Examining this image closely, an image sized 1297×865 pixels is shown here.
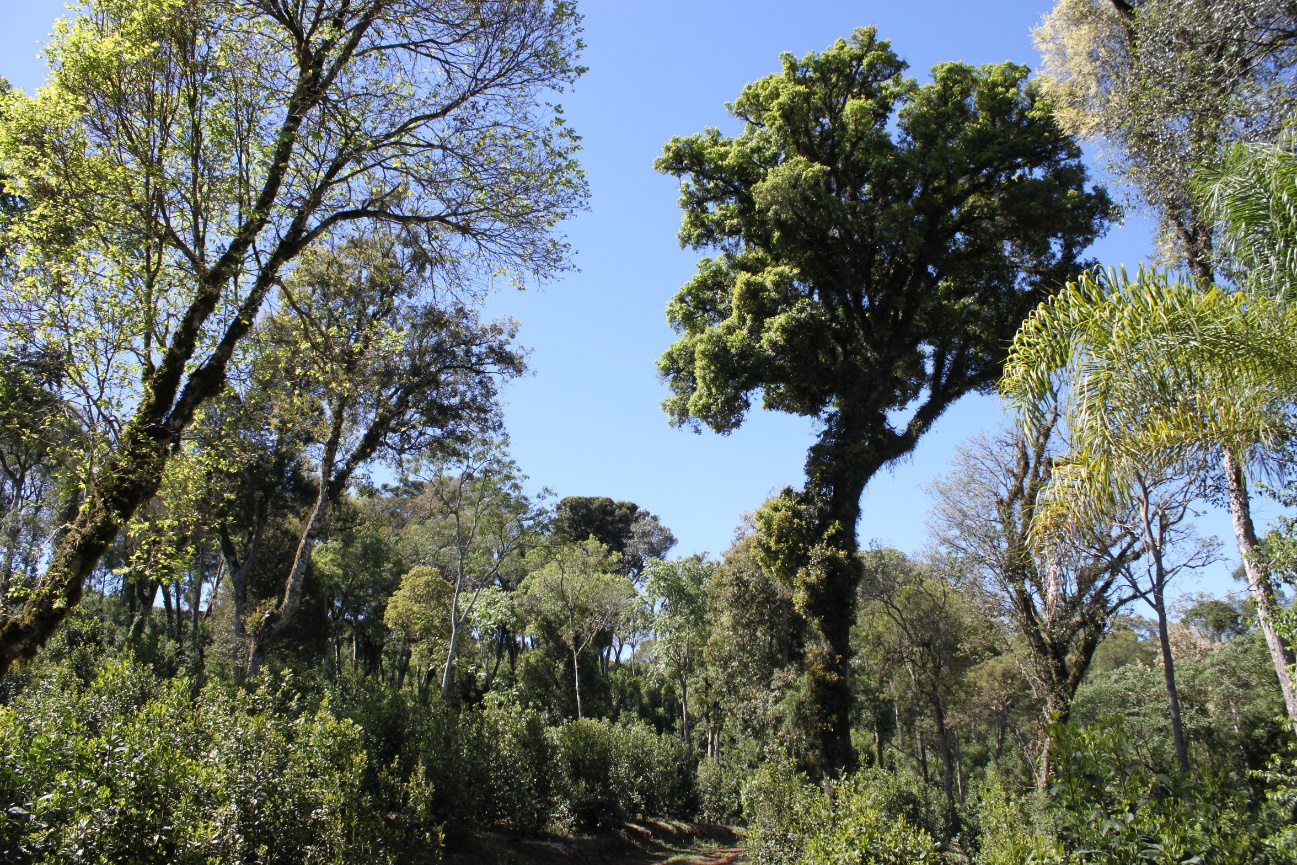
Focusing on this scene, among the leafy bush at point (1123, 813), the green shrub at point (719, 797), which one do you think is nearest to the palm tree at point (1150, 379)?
the leafy bush at point (1123, 813)

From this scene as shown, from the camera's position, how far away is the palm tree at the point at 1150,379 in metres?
5.54

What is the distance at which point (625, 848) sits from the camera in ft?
45.2

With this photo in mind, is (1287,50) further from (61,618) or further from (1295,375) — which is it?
(61,618)

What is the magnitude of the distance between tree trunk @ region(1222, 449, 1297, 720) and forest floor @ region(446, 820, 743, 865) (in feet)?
25.4

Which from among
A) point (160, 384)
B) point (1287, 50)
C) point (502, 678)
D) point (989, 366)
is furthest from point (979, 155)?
point (502, 678)

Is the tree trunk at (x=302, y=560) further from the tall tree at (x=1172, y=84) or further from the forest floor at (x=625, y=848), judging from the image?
the tall tree at (x=1172, y=84)

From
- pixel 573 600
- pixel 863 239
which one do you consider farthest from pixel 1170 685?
pixel 573 600

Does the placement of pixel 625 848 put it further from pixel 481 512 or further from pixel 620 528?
pixel 620 528

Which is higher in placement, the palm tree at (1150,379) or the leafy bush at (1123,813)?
the palm tree at (1150,379)

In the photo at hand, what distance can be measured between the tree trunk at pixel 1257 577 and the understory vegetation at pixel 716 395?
104mm

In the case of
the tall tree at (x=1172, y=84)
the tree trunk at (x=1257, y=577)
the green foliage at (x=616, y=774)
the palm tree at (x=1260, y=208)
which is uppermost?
the tall tree at (x=1172, y=84)

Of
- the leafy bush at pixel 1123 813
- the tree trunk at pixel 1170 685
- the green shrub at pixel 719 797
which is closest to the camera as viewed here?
the leafy bush at pixel 1123 813

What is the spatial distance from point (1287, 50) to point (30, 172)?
11.8 meters

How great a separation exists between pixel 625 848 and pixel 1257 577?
36.1 ft
